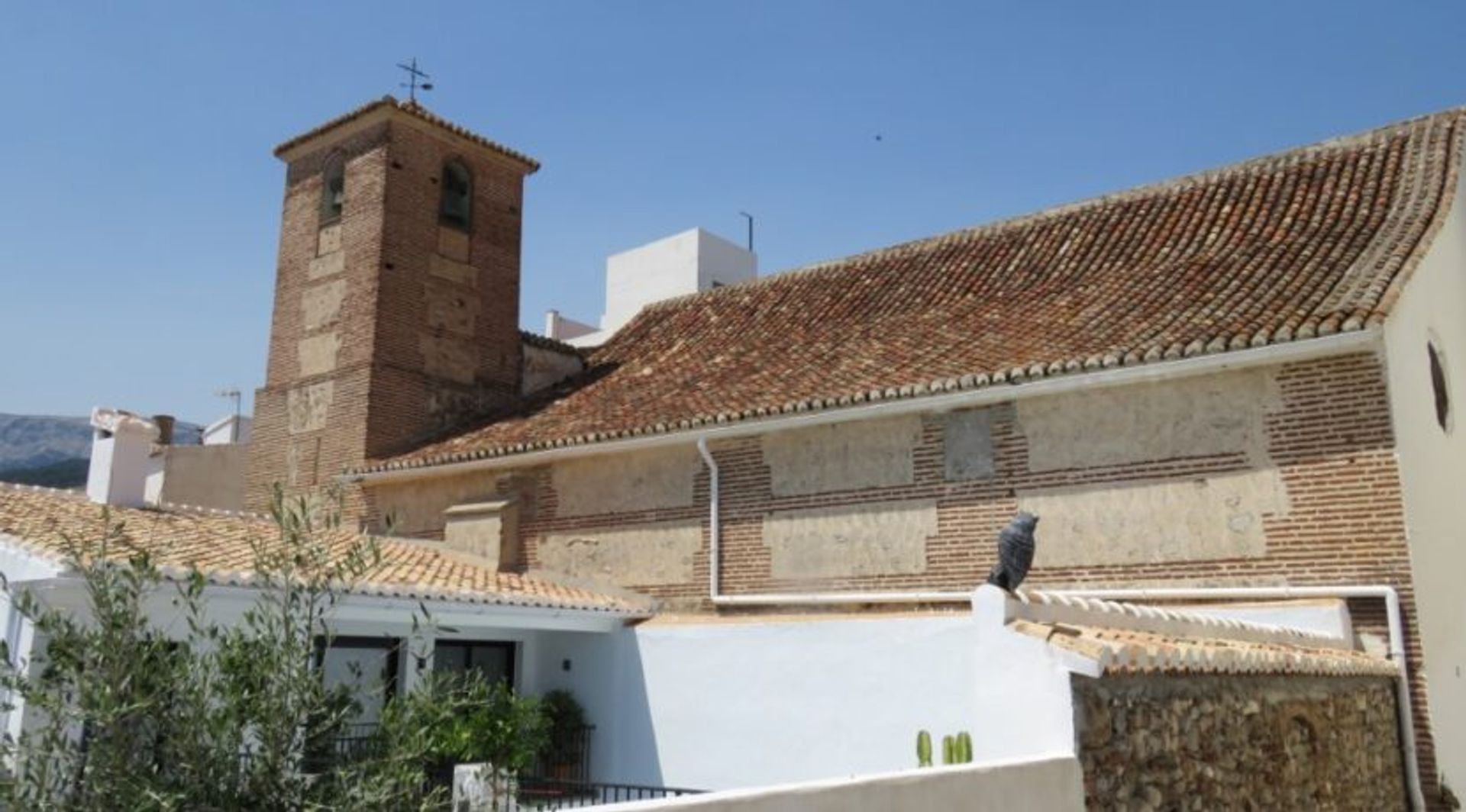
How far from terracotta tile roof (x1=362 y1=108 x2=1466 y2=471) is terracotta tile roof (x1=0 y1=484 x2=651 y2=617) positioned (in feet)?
6.63

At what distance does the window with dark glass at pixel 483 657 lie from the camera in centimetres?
1371

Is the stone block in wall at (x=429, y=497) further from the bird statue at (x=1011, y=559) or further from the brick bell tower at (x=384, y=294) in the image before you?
the bird statue at (x=1011, y=559)

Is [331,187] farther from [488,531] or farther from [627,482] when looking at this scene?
[627,482]

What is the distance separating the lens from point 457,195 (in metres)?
20.4

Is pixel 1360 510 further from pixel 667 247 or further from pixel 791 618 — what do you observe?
pixel 667 247

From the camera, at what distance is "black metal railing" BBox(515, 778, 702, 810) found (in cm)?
1148

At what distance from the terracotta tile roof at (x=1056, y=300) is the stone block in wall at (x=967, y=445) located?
17.8 inches

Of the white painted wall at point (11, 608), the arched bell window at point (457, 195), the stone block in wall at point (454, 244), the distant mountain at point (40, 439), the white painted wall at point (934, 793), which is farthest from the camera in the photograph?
the distant mountain at point (40, 439)

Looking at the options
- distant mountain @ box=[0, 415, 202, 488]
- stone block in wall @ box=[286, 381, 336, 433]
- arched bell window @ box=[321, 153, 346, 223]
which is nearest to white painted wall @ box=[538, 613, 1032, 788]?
stone block in wall @ box=[286, 381, 336, 433]

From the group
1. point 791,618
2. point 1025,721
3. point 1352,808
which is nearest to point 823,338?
point 791,618

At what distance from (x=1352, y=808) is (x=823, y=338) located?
29.7 feet

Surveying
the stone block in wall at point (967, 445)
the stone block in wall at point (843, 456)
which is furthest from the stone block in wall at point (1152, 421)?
the stone block in wall at point (843, 456)

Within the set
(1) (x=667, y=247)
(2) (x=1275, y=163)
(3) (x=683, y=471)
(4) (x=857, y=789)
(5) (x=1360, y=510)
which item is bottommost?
(4) (x=857, y=789)

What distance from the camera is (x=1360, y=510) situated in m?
9.99
